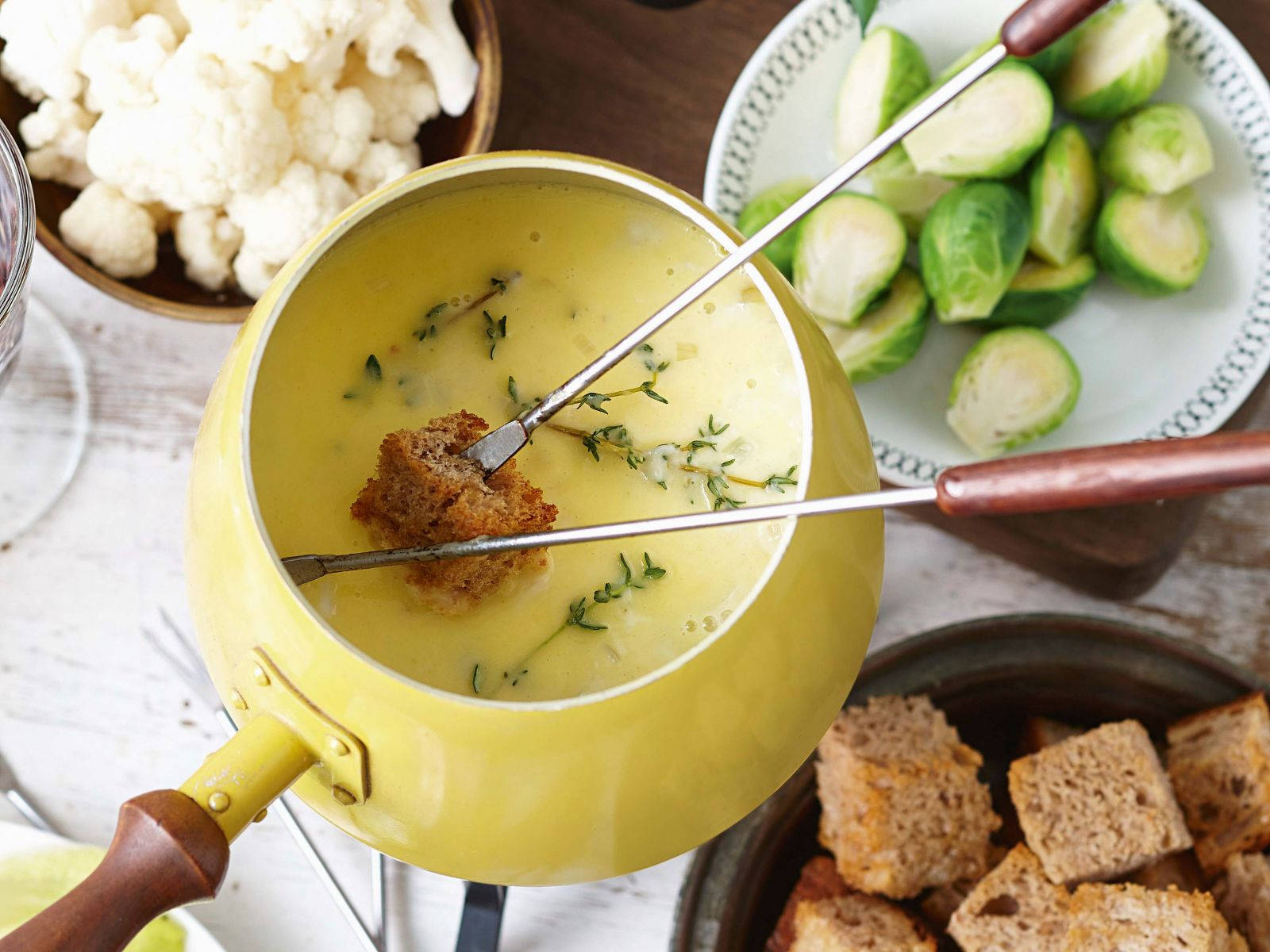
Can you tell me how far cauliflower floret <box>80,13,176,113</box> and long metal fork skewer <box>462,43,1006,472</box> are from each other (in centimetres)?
61

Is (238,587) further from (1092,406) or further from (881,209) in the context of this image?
(1092,406)

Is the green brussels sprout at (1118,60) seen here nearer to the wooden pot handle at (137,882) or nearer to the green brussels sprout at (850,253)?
the green brussels sprout at (850,253)

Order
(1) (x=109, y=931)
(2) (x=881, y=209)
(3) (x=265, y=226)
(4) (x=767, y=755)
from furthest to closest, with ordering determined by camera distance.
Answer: (2) (x=881, y=209)
(3) (x=265, y=226)
(4) (x=767, y=755)
(1) (x=109, y=931)

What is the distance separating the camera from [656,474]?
949 millimetres

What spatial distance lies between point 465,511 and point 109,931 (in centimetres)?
35

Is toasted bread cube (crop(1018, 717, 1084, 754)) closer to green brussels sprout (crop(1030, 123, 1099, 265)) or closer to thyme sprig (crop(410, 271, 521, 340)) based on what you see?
green brussels sprout (crop(1030, 123, 1099, 265))

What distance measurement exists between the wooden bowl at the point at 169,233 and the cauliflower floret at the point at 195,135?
4.1 inches

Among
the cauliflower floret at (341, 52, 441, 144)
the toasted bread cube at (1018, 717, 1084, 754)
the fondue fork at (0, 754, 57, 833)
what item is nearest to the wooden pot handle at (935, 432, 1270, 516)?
the toasted bread cube at (1018, 717, 1084, 754)

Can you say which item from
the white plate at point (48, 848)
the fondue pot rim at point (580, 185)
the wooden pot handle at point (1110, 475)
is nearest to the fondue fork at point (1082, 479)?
the wooden pot handle at point (1110, 475)

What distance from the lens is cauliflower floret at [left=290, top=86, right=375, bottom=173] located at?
129 cm

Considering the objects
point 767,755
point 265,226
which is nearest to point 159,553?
point 265,226

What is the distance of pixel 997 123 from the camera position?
1.38 m

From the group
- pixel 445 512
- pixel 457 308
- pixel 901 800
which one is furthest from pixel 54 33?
pixel 901 800

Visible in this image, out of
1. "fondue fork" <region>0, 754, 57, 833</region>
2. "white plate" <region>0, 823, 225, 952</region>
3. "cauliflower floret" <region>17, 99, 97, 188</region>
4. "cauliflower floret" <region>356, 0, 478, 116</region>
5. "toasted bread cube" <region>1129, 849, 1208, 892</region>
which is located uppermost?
"cauliflower floret" <region>356, 0, 478, 116</region>
